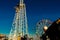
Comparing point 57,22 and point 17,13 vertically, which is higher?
point 17,13

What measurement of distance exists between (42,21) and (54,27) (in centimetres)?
5367

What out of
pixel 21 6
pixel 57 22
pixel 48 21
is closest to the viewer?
pixel 57 22

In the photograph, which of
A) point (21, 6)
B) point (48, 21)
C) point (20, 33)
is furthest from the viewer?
point (21, 6)

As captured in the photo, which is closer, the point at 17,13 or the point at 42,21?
the point at 42,21

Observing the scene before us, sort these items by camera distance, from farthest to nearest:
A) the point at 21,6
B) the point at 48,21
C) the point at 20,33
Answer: the point at 21,6, the point at 20,33, the point at 48,21

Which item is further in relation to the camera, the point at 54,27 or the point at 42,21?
the point at 42,21

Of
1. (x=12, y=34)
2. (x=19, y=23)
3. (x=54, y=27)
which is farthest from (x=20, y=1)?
(x=54, y=27)

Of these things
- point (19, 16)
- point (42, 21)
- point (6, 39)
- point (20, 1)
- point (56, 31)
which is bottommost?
point (56, 31)

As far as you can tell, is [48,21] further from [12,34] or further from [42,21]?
[12,34]

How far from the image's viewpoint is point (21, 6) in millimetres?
81625

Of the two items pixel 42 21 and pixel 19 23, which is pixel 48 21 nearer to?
pixel 42 21

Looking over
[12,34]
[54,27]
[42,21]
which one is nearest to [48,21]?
[42,21]

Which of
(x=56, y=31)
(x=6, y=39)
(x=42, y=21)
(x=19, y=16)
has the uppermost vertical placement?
(x=19, y=16)

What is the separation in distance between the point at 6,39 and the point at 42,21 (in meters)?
22.1
